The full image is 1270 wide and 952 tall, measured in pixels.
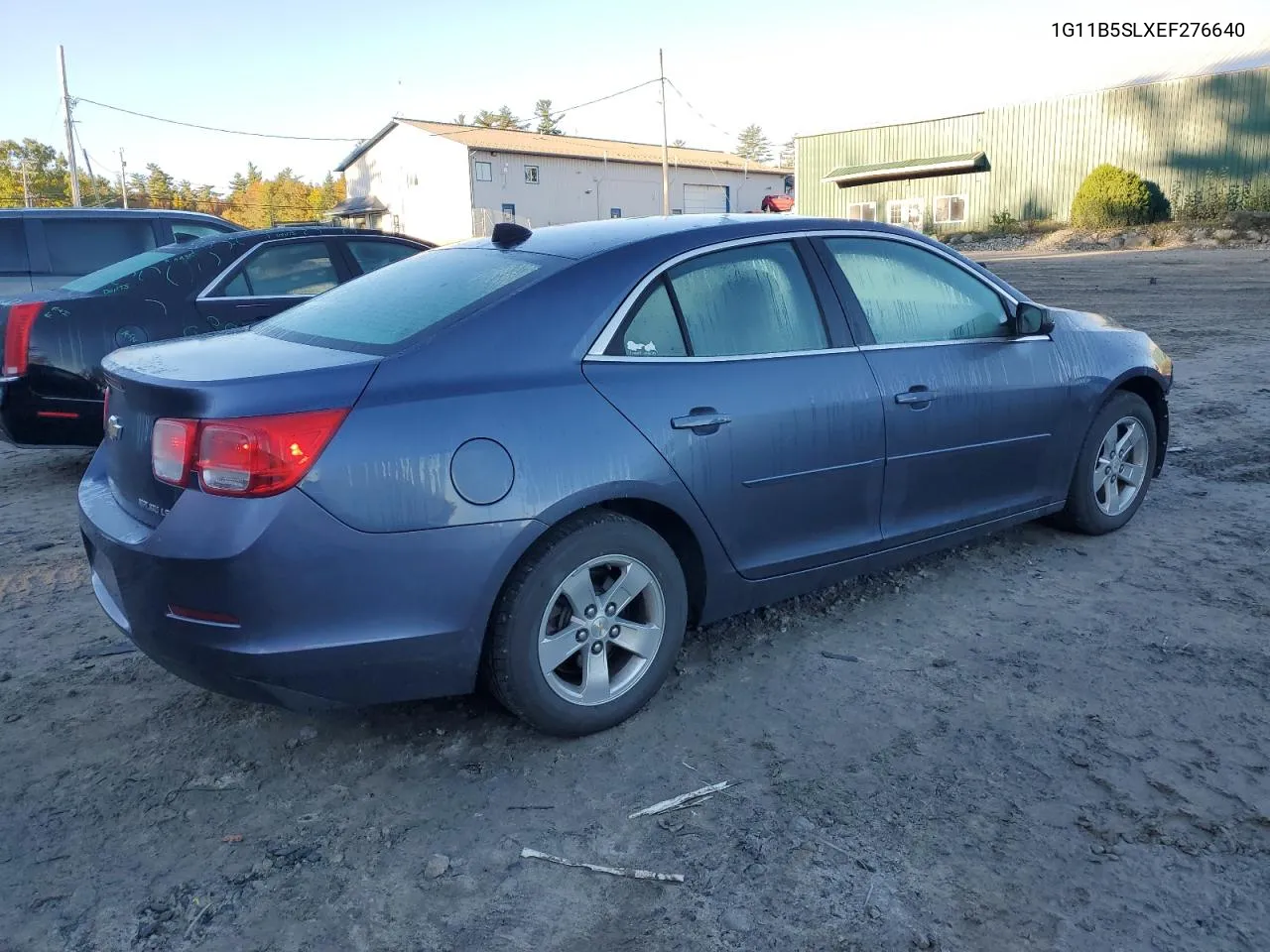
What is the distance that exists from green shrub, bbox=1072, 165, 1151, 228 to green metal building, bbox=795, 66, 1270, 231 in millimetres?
2194

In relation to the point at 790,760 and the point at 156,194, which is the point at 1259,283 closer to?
the point at 790,760

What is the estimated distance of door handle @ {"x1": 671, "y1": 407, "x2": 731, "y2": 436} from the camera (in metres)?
3.17

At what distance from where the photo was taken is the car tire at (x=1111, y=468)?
4.65 meters

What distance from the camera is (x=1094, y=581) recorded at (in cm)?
429

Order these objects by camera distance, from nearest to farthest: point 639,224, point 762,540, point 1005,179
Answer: point 762,540, point 639,224, point 1005,179

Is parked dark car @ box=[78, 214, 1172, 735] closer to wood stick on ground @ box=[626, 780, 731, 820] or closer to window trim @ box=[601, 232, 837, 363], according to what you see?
window trim @ box=[601, 232, 837, 363]

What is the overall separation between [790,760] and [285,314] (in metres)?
2.43

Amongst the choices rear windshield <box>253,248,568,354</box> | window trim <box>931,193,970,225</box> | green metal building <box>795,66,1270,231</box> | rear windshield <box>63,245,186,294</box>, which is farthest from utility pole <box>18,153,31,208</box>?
rear windshield <box>253,248,568,354</box>

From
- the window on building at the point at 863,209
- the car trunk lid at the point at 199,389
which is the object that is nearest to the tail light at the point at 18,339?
the car trunk lid at the point at 199,389

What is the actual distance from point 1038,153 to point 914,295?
3255cm

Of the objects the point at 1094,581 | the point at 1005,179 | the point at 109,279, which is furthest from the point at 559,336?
the point at 1005,179

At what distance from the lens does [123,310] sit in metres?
6.14

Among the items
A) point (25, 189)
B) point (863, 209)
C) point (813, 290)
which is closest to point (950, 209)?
point (863, 209)

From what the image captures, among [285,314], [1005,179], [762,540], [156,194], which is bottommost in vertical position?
[762,540]
